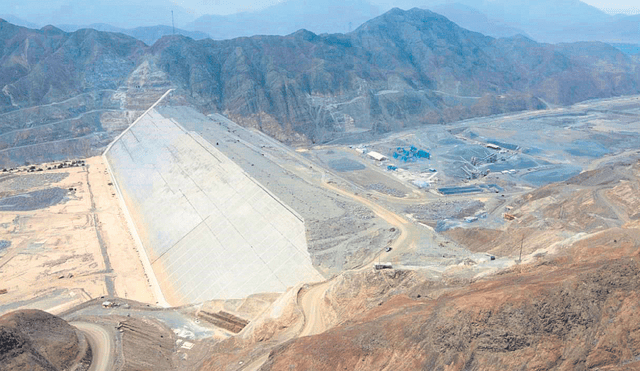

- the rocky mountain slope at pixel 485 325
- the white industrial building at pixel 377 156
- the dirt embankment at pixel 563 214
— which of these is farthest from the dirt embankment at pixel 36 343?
the white industrial building at pixel 377 156

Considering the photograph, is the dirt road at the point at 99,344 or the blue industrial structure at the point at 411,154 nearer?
the dirt road at the point at 99,344

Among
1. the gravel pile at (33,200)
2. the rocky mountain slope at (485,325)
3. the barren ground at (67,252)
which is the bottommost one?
the barren ground at (67,252)

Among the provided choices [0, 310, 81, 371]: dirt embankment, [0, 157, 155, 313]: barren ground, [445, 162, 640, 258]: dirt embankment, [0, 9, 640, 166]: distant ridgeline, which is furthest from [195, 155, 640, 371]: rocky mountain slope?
[0, 9, 640, 166]: distant ridgeline

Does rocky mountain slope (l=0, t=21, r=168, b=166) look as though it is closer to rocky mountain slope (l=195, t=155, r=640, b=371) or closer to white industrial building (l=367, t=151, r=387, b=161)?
white industrial building (l=367, t=151, r=387, b=161)

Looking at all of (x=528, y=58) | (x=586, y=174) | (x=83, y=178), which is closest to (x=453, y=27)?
(x=528, y=58)

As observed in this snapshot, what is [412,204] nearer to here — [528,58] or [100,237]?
[100,237]

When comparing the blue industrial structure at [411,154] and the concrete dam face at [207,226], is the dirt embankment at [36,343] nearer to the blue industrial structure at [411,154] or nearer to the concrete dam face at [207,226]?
the concrete dam face at [207,226]
